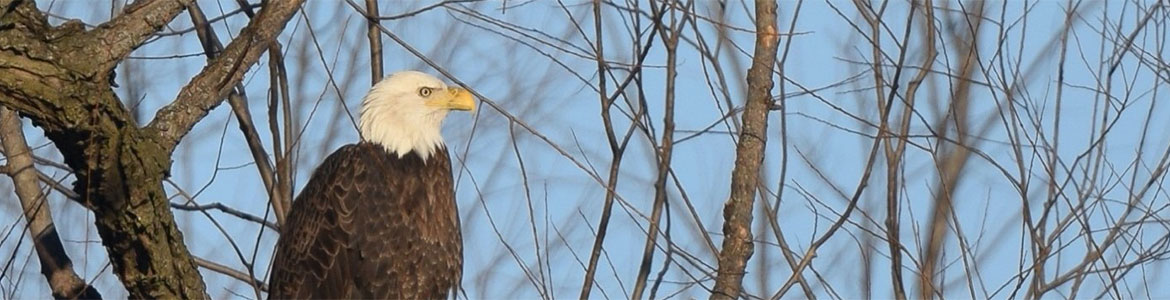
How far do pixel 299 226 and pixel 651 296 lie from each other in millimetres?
1556

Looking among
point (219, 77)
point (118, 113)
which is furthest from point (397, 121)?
point (118, 113)

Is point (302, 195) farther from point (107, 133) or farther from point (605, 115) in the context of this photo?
point (107, 133)

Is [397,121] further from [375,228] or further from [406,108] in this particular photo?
[375,228]

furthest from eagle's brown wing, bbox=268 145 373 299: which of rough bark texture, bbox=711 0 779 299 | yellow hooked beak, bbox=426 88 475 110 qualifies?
rough bark texture, bbox=711 0 779 299

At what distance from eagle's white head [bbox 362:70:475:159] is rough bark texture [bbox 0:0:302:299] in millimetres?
1799

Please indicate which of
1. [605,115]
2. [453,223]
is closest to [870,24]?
[605,115]

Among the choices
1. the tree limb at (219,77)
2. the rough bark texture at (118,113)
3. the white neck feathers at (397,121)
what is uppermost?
the white neck feathers at (397,121)

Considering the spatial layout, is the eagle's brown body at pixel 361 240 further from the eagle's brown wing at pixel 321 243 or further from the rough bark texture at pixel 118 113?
the rough bark texture at pixel 118 113

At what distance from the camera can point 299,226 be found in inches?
208

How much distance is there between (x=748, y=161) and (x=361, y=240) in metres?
1.87

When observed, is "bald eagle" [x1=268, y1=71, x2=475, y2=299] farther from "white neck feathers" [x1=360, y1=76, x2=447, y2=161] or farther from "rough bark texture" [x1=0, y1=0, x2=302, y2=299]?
"rough bark texture" [x1=0, y1=0, x2=302, y2=299]

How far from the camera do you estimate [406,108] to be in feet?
18.3

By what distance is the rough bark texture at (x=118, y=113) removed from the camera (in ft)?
10.5

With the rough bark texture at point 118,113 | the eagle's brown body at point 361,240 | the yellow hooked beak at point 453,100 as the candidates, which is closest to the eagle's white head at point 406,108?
the yellow hooked beak at point 453,100
